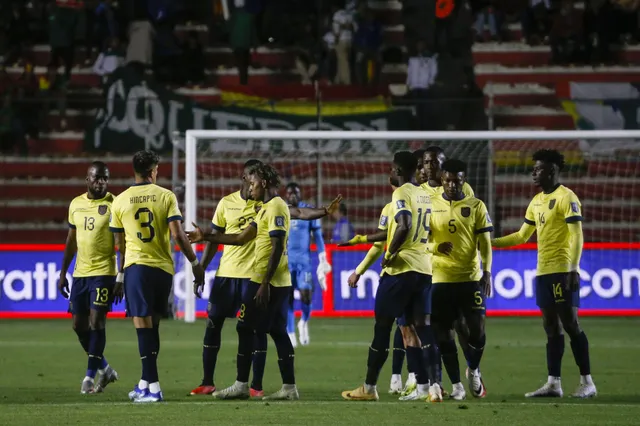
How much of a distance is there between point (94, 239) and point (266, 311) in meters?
1.91

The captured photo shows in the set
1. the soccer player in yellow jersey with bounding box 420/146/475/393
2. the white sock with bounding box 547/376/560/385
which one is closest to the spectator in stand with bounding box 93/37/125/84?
the soccer player in yellow jersey with bounding box 420/146/475/393

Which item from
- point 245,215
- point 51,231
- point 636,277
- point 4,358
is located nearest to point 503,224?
point 636,277

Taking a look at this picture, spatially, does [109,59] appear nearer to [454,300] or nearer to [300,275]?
[300,275]

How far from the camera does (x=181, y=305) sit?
2178cm

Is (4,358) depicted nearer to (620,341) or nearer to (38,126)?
(620,341)

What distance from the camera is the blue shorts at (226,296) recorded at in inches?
456

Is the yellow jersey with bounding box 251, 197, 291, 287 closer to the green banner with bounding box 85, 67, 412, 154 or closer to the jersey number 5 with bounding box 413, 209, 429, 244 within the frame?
the jersey number 5 with bounding box 413, 209, 429, 244

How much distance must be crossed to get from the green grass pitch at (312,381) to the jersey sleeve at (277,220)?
1455 millimetres

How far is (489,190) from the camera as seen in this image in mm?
22625

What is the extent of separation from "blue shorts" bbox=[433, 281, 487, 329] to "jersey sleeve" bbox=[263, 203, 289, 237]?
4.95 feet

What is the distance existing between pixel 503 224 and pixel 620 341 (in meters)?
6.24

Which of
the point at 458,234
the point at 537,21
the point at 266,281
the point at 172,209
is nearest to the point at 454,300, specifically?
the point at 458,234

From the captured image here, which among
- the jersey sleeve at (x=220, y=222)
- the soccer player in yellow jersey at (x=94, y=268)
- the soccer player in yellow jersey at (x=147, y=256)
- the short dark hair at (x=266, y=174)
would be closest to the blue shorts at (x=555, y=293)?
the short dark hair at (x=266, y=174)

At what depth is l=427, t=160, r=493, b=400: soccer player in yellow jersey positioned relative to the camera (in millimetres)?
11328
